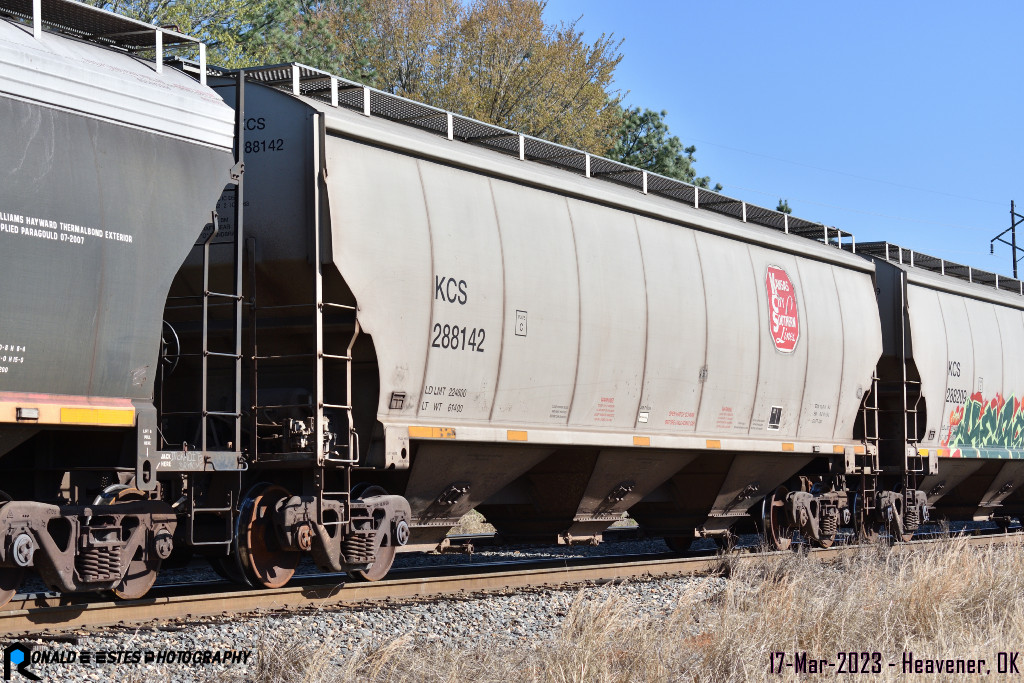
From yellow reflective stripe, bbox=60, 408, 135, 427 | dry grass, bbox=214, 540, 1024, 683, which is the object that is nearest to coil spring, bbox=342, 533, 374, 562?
dry grass, bbox=214, 540, 1024, 683

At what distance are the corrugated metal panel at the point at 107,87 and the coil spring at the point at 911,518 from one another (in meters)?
12.3

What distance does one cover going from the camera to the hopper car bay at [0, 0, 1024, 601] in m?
7.45

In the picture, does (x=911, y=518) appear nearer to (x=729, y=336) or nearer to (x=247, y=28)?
(x=729, y=336)

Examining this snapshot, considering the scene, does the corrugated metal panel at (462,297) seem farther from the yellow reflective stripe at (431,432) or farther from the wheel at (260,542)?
the wheel at (260,542)

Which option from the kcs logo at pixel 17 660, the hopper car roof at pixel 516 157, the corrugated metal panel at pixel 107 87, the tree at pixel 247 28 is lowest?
the kcs logo at pixel 17 660

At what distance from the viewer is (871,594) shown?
10180 millimetres

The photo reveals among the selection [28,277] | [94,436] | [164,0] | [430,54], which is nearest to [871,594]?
[94,436]

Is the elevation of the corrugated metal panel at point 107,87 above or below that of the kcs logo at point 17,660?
above

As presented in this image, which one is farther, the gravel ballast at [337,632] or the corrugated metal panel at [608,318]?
the corrugated metal panel at [608,318]

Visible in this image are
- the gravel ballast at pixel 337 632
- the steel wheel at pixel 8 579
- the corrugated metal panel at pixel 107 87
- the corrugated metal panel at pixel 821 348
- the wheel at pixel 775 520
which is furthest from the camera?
the wheel at pixel 775 520

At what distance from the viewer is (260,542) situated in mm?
9320

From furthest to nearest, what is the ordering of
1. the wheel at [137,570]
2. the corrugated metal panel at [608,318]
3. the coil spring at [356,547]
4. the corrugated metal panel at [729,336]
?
the corrugated metal panel at [729,336] → the corrugated metal panel at [608,318] → the coil spring at [356,547] → the wheel at [137,570]

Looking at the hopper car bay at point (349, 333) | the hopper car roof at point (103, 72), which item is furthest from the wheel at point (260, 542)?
the hopper car roof at point (103, 72)

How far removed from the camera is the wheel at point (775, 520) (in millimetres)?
15625
